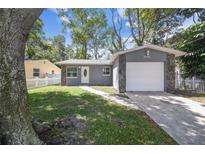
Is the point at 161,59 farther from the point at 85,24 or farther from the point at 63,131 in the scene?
the point at 85,24

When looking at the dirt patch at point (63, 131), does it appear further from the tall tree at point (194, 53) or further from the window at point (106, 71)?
the window at point (106, 71)

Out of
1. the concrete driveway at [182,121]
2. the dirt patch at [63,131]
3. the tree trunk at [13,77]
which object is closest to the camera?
the tree trunk at [13,77]

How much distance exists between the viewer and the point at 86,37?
33719 millimetres

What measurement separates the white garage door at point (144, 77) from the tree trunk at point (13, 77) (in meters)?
12.0

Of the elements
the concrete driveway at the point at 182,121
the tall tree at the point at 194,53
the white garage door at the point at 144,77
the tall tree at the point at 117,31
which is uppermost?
the tall tree at the point at 117,31

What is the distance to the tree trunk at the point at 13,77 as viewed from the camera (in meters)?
4.05

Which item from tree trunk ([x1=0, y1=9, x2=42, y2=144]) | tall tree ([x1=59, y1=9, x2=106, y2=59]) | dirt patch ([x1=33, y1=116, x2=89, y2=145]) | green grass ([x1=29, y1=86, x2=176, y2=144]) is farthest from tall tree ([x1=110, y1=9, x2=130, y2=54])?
tree trunk ([x1=0, y1=9, x2=42, y2=144])

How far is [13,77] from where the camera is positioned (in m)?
4.11

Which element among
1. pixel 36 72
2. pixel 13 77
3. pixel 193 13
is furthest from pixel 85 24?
pixel 13 77

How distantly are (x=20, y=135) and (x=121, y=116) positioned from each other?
4.00 m

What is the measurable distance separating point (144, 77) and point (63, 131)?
10.8 metres

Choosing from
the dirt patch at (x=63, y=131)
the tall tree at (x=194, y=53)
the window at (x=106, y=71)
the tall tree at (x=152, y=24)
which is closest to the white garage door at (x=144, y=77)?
the tall tree at (x=194, y=53)
